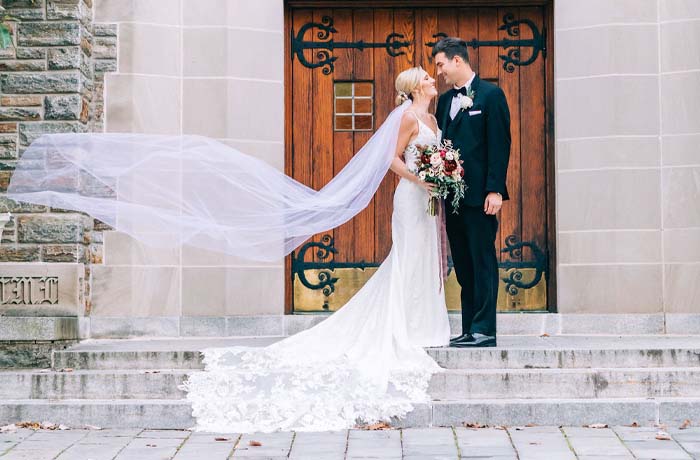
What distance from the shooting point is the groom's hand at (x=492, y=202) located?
7324mm

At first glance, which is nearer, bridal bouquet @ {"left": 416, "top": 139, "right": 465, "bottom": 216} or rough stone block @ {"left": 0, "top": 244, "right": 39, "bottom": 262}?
bridal bouquet @ {"left": 416, "top": 139, "right": 465, "bottom": 216}

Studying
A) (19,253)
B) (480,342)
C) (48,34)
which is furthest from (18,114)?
(480,342)

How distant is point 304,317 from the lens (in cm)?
904

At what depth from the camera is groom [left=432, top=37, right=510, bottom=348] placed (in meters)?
7.38

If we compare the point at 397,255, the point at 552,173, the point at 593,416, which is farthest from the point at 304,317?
the point at 593,416

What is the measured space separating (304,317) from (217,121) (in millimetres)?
1817

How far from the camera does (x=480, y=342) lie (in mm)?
7410

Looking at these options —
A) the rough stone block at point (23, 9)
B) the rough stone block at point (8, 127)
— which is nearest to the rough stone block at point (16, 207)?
the rough stone block at point (8, 127)

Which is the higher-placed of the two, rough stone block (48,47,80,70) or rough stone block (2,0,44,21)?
rough stone block (2,0,44,21)

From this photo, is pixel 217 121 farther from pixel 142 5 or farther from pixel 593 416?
pixel 593 416

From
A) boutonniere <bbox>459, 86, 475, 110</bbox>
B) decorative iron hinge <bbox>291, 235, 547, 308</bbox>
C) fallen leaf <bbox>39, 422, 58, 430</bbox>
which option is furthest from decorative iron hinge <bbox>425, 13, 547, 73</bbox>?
fallen leaf <bbox>39, 422, 58, 430</bbox>

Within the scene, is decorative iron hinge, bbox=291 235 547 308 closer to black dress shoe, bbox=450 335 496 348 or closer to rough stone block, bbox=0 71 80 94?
black dress shoe, bbox=450 335 496 348

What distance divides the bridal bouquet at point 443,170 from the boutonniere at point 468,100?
270 millimetres

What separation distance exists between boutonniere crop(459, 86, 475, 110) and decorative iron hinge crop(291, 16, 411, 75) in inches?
78.9
